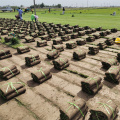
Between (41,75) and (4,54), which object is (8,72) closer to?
(41,75)

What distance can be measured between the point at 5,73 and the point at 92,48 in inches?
354

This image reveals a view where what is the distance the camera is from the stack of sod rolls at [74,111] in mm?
5500

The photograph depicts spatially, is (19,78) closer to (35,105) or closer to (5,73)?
(5,73)

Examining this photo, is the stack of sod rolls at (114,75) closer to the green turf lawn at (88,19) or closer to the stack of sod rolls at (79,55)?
the stack of sod rolls at (79,55)

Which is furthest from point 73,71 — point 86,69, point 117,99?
point 117,99

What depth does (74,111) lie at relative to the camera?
5.60 meters

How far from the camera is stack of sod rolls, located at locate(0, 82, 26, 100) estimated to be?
7.24 m

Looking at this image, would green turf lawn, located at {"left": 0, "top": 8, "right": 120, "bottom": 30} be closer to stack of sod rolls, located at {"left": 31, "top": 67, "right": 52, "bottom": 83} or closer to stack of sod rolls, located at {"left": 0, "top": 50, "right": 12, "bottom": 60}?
stack of sod rolls, located at {"left": 0, "top": 50, "right": 12, "bottom": 60}

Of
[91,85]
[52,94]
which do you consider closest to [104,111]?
[91,85]

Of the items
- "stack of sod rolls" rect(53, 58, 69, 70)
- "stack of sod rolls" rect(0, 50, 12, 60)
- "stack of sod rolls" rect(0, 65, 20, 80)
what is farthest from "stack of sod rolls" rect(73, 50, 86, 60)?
"stack of sod rolls" rect(0, 50, 12, 60)

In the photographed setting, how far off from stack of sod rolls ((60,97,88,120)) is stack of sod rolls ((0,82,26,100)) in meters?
3.30

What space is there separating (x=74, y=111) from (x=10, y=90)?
4078 millimetres

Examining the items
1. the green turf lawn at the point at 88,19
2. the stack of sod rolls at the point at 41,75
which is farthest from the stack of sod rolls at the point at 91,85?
the green turf lawn at the point at 88,19

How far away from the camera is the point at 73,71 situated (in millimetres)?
10211
